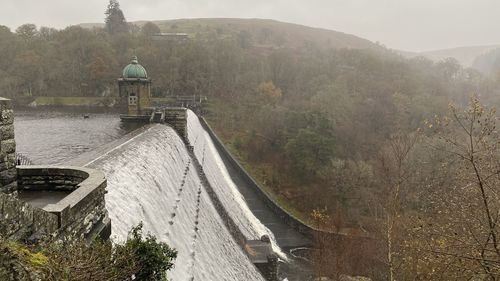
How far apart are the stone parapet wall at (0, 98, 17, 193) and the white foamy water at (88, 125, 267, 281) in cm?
292

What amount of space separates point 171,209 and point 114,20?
9672 cm

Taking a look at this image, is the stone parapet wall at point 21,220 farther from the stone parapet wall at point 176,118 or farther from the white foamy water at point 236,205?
the stone parapet wall at point 176,118

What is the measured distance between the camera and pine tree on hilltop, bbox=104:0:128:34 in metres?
97.6

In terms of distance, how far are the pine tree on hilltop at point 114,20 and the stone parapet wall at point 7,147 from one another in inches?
3863

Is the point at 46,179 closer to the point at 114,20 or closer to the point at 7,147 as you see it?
the point at 7,147

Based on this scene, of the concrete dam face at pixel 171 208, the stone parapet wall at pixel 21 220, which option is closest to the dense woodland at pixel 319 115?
the concrete dam face at pixel 171 208

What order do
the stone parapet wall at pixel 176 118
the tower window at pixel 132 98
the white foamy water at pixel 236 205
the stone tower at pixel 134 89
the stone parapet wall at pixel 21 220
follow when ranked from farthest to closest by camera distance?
1. the tower window at pixel 132 98
2. the stone tower at pixel 134 89
3. the stone parapet wall at pixel 176 118
4. the white foamy water at pixel 236 205
5. the stone parapet wall at pixel 21 220

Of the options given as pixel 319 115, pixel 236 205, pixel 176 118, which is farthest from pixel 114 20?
pixel 236 205

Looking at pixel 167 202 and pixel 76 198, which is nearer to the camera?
pixel 76 198

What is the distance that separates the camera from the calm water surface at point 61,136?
666 inches

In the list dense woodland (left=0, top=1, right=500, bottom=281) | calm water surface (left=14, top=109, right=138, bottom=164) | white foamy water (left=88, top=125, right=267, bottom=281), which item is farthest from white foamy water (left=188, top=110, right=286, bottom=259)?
calm water surface (left=14, top=109, right=138, bottom=164)

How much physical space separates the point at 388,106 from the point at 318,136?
24.0 m

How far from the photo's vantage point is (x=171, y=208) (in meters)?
13.2

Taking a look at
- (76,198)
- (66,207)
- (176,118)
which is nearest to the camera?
(66,207)
